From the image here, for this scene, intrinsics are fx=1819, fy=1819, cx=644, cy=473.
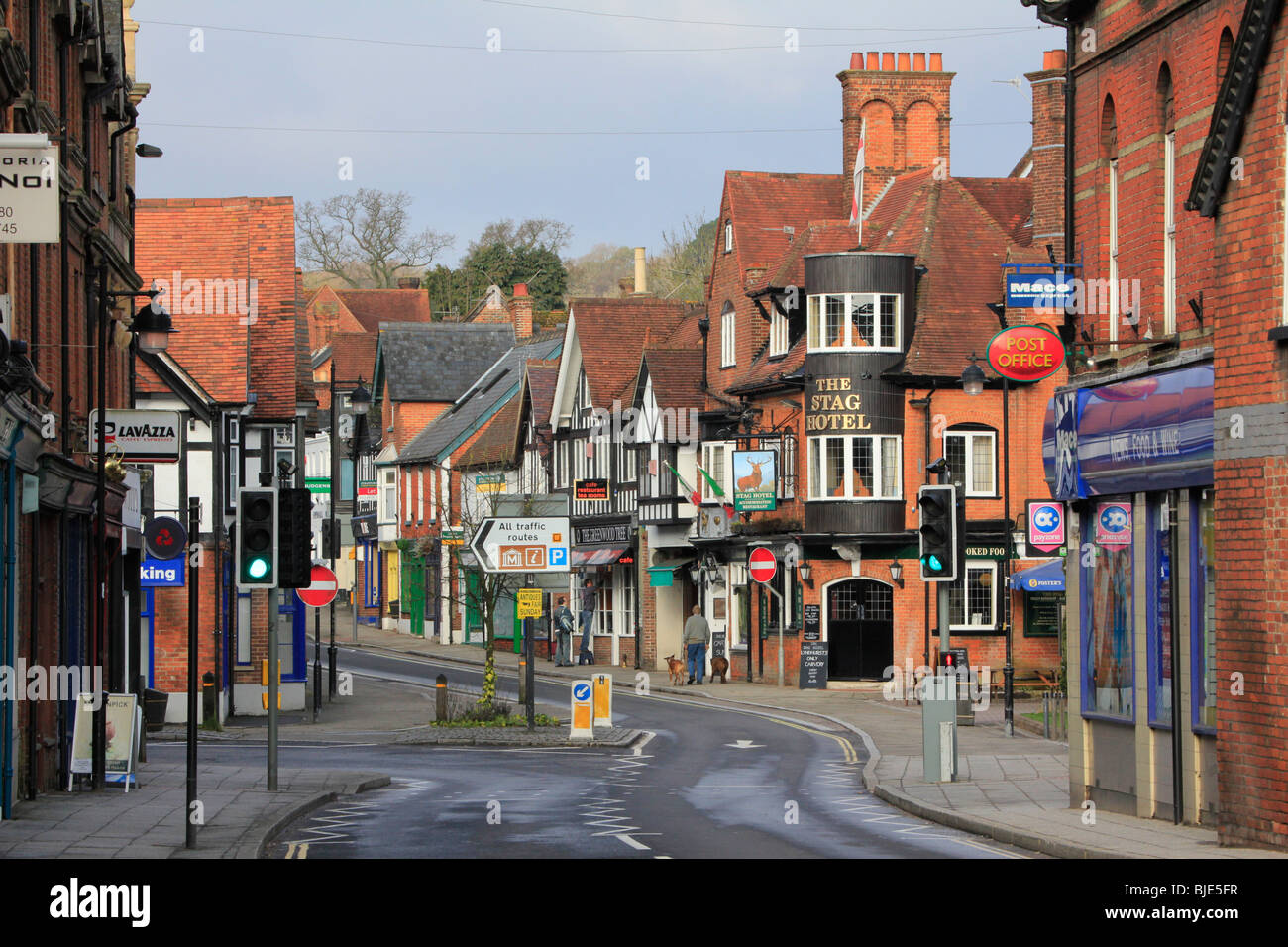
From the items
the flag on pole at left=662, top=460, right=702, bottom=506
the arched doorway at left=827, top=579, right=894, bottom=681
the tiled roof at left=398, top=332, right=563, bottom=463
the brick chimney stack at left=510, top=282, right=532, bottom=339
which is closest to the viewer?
the arched doorway at left=827, top=579, right=894, bottom=681

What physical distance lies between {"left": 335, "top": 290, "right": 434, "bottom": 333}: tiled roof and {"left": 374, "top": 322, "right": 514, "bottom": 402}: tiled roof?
20.7 meters

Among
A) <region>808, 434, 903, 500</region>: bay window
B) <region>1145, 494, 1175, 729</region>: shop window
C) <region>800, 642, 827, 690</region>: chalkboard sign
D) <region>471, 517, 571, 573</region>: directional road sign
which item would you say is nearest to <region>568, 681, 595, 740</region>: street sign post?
<region>471, 517, 571, 573</region>: directional road sign

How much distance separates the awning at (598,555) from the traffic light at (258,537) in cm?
3532

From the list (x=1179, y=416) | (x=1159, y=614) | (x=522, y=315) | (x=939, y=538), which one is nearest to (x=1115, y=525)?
(x=1159, y=614)

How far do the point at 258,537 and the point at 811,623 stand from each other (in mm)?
26055

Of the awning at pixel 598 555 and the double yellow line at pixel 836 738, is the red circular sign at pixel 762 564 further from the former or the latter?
the awning at pixel 598 555

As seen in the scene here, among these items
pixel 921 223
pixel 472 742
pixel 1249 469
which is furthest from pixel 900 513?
pixel 1249 469

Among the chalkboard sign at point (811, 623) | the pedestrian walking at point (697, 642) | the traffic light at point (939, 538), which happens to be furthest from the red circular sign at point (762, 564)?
the traffic light at point (939, 538)

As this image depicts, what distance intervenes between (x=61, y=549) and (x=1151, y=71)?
45.4 feet

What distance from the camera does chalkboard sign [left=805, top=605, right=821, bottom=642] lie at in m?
43.5

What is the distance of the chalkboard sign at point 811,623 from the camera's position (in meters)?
A: 43.5

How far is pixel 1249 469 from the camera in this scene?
15.4 metres

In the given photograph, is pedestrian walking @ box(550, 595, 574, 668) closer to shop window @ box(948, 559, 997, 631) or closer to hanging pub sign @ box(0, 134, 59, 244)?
shop window @ box(948, 559, 997, 631)
